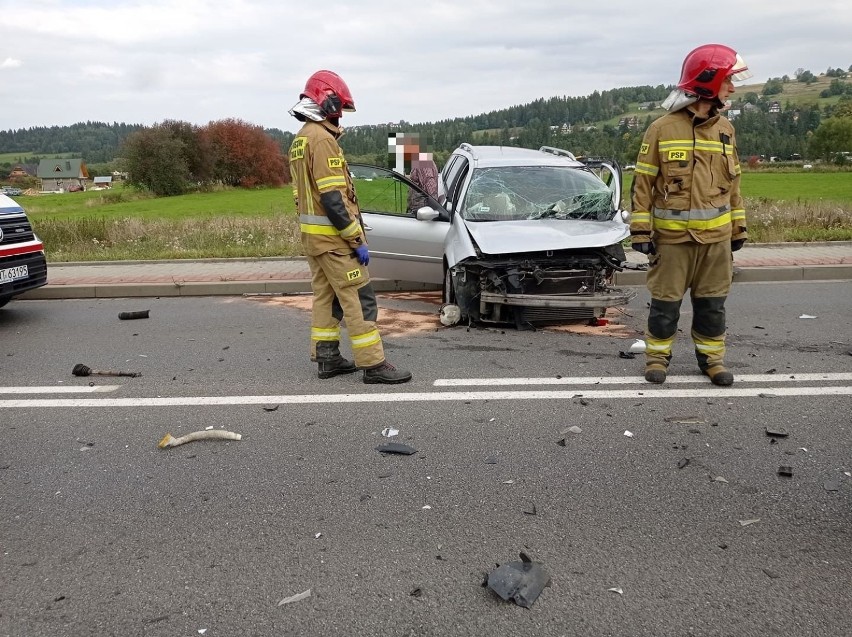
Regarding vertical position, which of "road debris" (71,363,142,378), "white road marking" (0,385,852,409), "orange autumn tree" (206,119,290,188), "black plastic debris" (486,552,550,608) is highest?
"orange autumn tree" (206,119,290,188)

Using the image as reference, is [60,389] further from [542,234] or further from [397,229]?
[542,234]

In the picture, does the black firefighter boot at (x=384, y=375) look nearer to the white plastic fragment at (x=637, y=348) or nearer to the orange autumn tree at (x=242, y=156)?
the white plastic fragment at (x=637, y=348)

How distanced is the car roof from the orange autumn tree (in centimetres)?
5988

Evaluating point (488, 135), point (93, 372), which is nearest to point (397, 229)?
point (93, 372)

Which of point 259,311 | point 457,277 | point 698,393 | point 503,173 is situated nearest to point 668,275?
point 698,393

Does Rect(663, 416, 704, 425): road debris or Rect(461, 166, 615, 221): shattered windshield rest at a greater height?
Rect(461, 166, 615, 221): shattered windshield

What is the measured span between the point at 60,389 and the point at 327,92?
2.92 metres

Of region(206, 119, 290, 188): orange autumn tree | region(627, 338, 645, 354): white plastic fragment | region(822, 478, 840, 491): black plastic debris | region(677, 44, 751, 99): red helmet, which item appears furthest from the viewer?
region(206, 119, 290, 188): orange autumn tree

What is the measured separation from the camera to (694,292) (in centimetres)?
486

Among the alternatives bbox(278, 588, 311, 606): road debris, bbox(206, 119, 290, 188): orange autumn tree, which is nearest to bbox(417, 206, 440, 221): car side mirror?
bbox(278, 588, 311, 606): road debris

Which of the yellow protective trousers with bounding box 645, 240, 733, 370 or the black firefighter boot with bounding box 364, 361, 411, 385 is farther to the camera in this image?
the black firefighter boot with bounding box 364, 361, 411, 385

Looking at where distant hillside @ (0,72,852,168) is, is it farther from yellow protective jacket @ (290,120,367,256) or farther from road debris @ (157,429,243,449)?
road debris @ (157,429,243,449)

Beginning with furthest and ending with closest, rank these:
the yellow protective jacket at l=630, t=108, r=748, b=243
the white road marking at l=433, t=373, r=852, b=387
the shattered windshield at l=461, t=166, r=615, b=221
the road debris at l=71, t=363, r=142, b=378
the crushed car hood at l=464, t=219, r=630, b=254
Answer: the shattered windshield at l=461, t=166, r=615, b=221 < the crushed car hood at l=464, t=219, r=630, b=254 < the road debris at l=71, t=363, r=142, b=378 < the white road marking at l=433, t=373, r=852, b=387 < the yellow protective jacket at l=630, t=108, r=748, b=243

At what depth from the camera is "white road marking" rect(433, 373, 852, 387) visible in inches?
191
